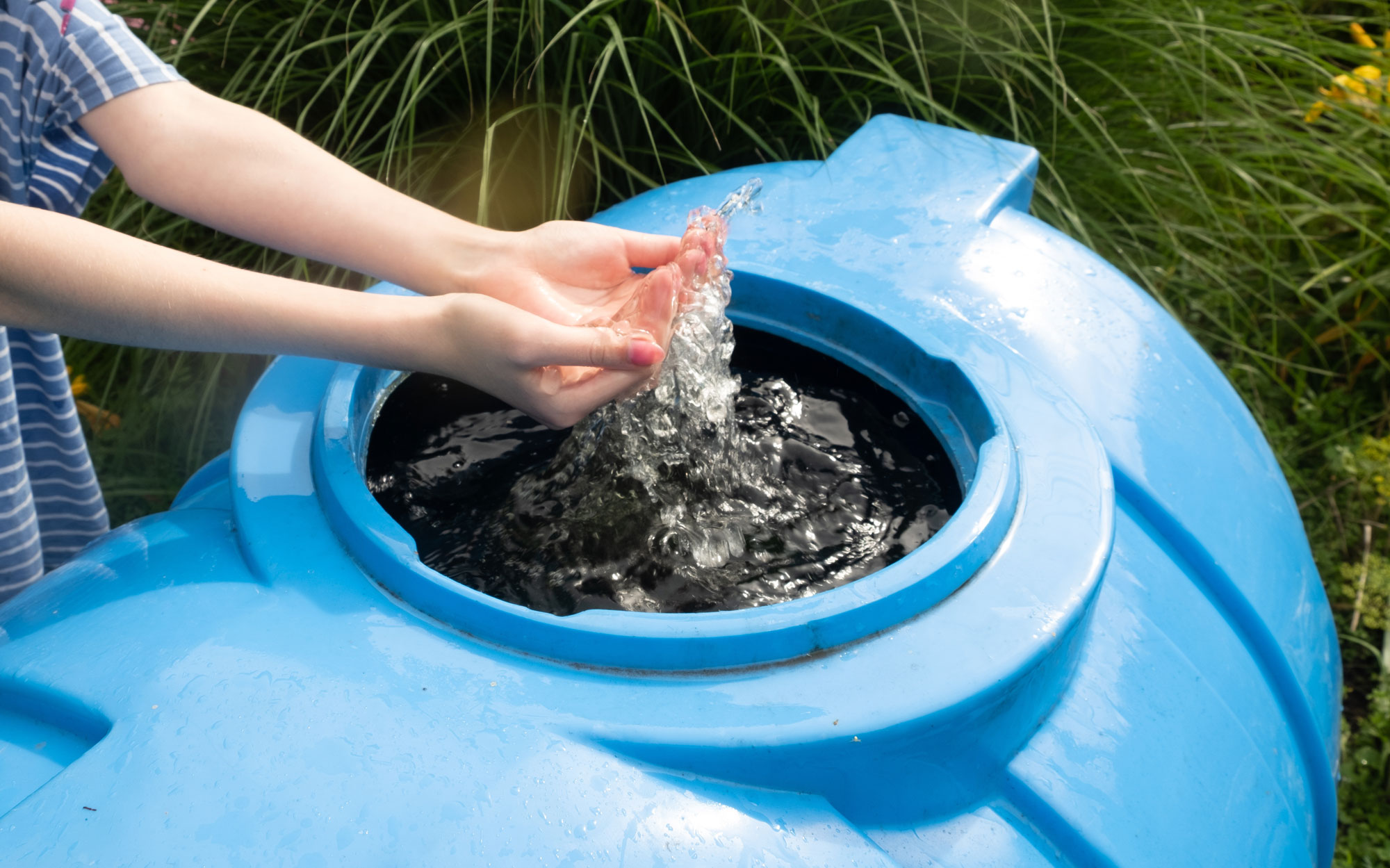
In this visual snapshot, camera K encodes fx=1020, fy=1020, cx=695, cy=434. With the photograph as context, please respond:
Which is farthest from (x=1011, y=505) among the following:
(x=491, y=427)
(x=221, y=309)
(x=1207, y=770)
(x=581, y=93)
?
(x=581, y=93)

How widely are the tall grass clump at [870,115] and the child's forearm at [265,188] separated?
1.78 ft

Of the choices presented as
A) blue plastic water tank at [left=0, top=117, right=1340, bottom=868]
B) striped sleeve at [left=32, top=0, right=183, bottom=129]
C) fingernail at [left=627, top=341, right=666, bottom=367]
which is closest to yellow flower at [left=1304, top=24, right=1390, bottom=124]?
blue plastic water tank at [left=0, top=117, right=1340, bottom=868]

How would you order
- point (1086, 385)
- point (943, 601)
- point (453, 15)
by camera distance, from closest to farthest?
point (943, 601) < point (1086, 385) < point (453, 15)

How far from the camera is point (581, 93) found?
6.02 feet

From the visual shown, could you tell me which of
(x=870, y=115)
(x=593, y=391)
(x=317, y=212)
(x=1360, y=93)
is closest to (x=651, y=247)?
(x=593, y=391)

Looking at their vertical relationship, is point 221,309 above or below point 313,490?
above

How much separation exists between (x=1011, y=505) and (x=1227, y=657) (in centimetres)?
33

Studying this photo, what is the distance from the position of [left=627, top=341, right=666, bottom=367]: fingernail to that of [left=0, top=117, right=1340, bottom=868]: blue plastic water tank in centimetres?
27

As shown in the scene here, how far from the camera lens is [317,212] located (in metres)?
1.16

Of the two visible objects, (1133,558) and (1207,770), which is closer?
(1207,770)

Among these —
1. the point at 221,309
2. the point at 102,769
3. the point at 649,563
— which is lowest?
the point at 649,563

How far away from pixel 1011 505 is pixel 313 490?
0.66 metres

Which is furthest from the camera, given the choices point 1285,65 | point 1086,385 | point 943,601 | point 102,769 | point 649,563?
point 1285,65

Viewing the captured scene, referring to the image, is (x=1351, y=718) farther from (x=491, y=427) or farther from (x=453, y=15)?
(x=453, y=15)
